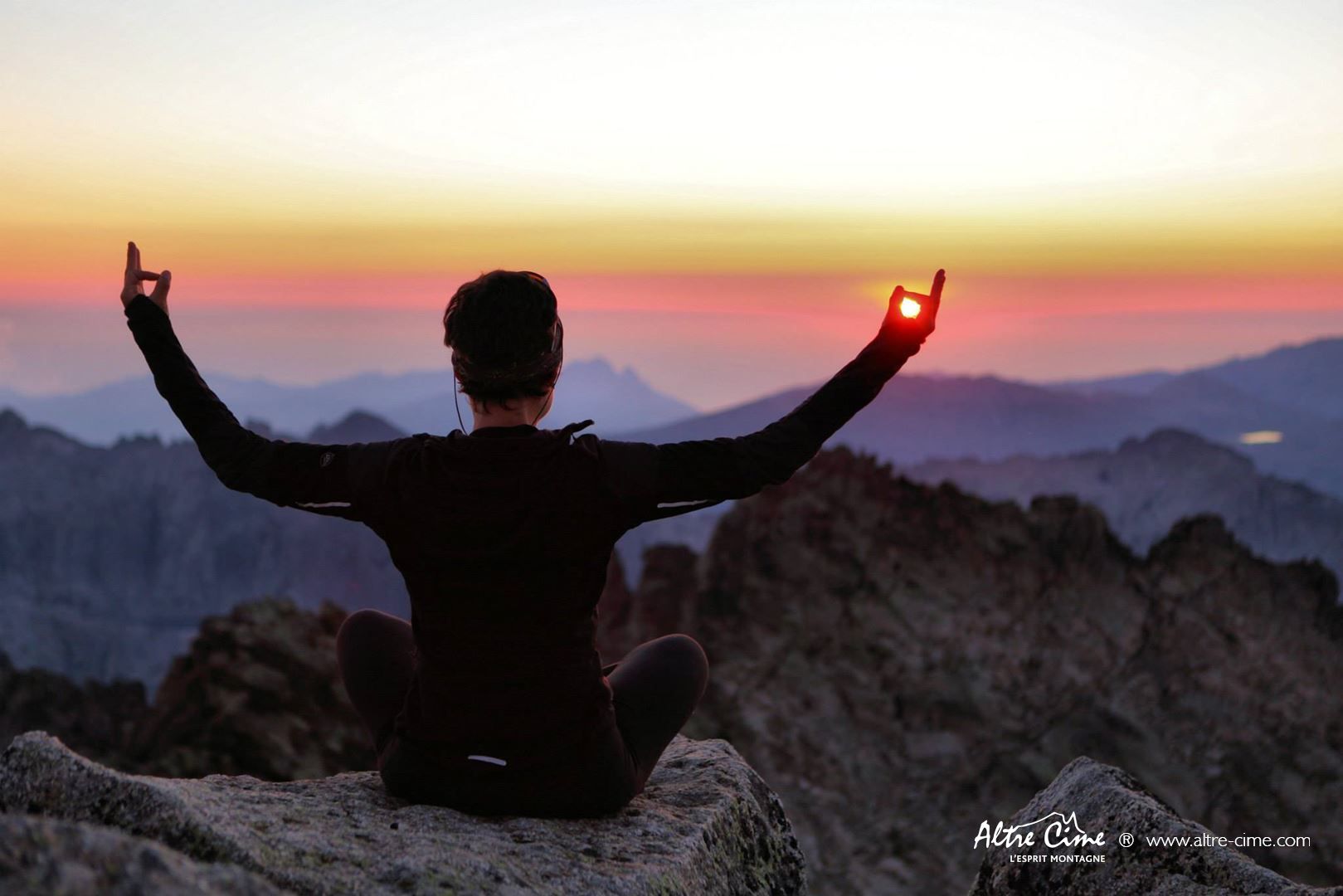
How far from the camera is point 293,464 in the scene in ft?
15.6

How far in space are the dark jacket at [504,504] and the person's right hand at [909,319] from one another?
0.06 m

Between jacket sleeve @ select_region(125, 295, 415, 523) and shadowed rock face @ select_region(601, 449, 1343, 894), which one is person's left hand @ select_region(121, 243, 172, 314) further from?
shadowed rock face @ select_region(601, 449, 1343, 894)

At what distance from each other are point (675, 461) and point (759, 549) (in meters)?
48.5

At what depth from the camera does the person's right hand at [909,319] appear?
16.1 ft

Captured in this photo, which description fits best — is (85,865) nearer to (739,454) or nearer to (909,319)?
(739,454)

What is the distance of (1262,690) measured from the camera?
47.4 m

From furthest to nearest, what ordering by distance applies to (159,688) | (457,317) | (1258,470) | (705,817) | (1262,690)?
(1258,470)
(1262,690)
(159,688)
(705,817)
(457,317)

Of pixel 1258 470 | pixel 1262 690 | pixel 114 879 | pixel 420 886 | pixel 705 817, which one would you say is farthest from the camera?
pixel 1258 470

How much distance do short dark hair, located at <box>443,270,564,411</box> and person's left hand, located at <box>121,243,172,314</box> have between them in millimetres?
1451

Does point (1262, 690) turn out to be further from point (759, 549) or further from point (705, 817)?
point (705, 817)

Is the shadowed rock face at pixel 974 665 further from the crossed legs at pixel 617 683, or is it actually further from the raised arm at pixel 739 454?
the raised arm at pixel 739 454

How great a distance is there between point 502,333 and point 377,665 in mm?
2044

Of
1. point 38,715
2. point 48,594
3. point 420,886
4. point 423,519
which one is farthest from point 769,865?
point 48,594

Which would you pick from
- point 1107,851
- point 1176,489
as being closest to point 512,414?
point 1107,851
